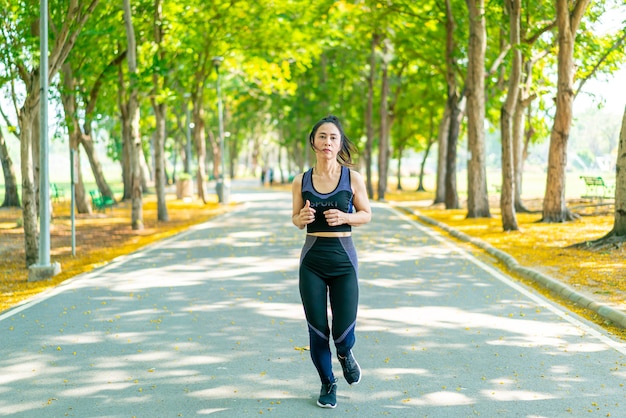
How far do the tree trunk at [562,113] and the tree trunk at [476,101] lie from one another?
96.9 inches

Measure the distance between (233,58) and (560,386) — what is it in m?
31.5

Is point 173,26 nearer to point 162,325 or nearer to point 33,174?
point 33,174

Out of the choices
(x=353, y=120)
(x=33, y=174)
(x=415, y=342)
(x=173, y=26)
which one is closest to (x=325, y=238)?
(x=415, y=342)

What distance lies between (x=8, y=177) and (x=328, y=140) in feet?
101

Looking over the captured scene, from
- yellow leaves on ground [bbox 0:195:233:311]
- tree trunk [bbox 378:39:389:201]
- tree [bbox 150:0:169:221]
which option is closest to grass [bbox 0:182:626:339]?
yellow leaves on ground [bbox 0:195:233:311]

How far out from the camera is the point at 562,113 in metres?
21.7

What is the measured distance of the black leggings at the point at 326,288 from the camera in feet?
19.0

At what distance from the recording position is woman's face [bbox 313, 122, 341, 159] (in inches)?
230

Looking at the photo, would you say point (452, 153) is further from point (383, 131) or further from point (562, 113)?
point (383, 131)

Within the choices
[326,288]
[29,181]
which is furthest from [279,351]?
[29,181]

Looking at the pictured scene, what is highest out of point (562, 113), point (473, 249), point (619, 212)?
point (562, 113)

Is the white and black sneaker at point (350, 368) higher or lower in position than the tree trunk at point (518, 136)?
lower

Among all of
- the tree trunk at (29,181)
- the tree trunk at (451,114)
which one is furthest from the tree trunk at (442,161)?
the tree trunk at (29,181)

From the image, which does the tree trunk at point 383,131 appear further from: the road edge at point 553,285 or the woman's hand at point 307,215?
the woman's hand at point 307,215
